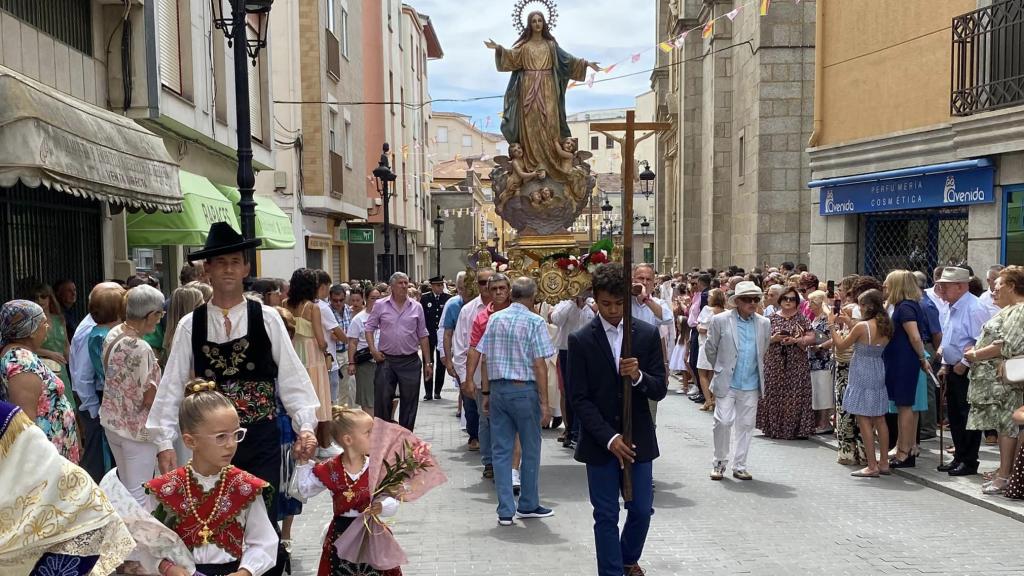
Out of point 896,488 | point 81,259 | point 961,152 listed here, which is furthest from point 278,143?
point 896,488

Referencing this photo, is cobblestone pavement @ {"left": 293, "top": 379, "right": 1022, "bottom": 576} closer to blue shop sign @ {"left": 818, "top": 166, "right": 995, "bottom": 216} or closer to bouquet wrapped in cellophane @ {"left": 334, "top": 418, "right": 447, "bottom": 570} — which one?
bouquet wrapped in cellophane @ {"left": 334, "top": 418, "right": 447, "bottom": 570}

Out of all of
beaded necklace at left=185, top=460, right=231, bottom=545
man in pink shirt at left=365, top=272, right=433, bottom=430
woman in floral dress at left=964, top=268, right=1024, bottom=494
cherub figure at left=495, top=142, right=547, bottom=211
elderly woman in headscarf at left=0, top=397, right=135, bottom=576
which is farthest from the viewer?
cherub figure at left=495, top=142, right=547, bottom=211

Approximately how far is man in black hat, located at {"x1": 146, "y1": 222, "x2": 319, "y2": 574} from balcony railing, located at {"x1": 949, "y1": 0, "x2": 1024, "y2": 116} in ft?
36.4

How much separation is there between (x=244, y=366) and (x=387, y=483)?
95 centimetres

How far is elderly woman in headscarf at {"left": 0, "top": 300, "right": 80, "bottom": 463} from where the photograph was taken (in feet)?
15.5

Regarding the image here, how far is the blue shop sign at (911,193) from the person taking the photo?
13.1 metres

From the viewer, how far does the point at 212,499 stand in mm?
3645

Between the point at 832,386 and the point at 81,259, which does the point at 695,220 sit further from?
the point at 81,259

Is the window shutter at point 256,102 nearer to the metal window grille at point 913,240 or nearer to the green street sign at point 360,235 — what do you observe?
the green street sign at point 360,235

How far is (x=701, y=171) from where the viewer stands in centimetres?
3108

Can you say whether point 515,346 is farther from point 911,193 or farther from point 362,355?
point 911,193

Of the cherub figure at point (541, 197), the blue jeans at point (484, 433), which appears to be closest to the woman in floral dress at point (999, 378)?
the blue jeans at point (484, 433)

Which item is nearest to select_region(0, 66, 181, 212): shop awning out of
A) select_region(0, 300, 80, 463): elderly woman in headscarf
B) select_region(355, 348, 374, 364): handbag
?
select_region(0, 300, 80, 463): elderly woman in headscarf

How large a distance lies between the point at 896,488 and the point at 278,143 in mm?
18833
